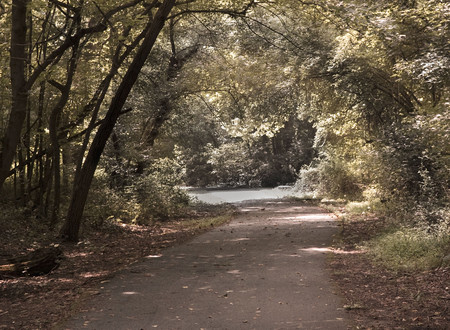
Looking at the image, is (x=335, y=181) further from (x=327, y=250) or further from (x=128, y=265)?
(x=128, y=265)

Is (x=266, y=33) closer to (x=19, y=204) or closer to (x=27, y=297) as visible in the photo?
(x=19, y=204)

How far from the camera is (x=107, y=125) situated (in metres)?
12.2

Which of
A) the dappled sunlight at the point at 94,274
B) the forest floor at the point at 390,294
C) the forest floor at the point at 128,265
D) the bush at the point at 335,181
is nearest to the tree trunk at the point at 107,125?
the forest floor at the point at 128,265

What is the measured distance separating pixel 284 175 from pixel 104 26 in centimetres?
2991

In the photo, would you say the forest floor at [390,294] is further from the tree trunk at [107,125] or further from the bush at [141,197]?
the bush at [141,197]

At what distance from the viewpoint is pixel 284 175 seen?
40781 mm

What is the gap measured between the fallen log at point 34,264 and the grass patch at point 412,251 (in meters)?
5.90

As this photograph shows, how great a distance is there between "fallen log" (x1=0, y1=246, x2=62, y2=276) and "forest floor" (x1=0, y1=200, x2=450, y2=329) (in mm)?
154

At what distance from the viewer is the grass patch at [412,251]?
8570 millimetres

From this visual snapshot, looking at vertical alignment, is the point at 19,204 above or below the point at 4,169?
below

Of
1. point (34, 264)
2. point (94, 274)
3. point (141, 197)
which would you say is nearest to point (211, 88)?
point (141, 197)

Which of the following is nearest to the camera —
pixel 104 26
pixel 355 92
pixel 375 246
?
pixel 375 246

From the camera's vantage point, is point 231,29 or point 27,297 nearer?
point 27,297

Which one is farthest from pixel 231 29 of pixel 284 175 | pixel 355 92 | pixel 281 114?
pixel 284 175
